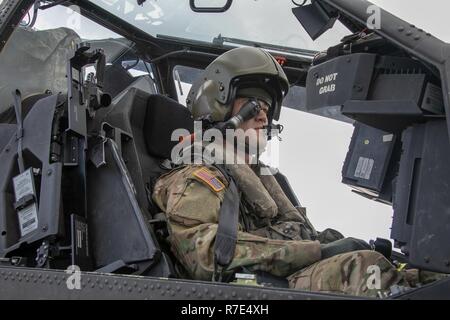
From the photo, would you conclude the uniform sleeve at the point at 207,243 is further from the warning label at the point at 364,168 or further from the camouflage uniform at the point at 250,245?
the warning label at the point at 364,168

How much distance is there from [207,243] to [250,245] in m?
0.13

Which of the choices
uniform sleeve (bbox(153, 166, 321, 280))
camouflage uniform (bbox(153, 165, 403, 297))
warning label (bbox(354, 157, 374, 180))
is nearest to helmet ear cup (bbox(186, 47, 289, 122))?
camouflage uniform (bbox(153, 165, 403, 297))

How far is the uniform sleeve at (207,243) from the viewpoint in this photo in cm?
177

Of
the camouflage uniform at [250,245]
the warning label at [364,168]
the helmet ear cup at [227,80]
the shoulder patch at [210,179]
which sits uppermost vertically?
the helmet ear cup at [227,80]

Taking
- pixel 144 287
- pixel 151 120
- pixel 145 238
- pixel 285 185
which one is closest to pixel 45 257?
pixel 145 238

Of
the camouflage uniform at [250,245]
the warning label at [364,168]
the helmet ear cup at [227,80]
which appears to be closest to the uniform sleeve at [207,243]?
the camouflage uniform at [250,245]

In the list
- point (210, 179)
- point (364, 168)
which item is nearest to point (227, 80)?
point (210, 179)

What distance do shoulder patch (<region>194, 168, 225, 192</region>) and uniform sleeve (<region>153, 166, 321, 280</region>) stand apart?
0.04 feet

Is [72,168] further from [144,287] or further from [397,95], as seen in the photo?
[397,95]

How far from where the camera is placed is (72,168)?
6.78ft

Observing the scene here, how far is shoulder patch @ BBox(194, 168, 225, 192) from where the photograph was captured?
77.2 inches

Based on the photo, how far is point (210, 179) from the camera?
6.51 feet

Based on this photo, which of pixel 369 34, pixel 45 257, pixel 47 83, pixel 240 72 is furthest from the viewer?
pixel 47 83

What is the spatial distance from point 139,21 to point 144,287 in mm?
2249
